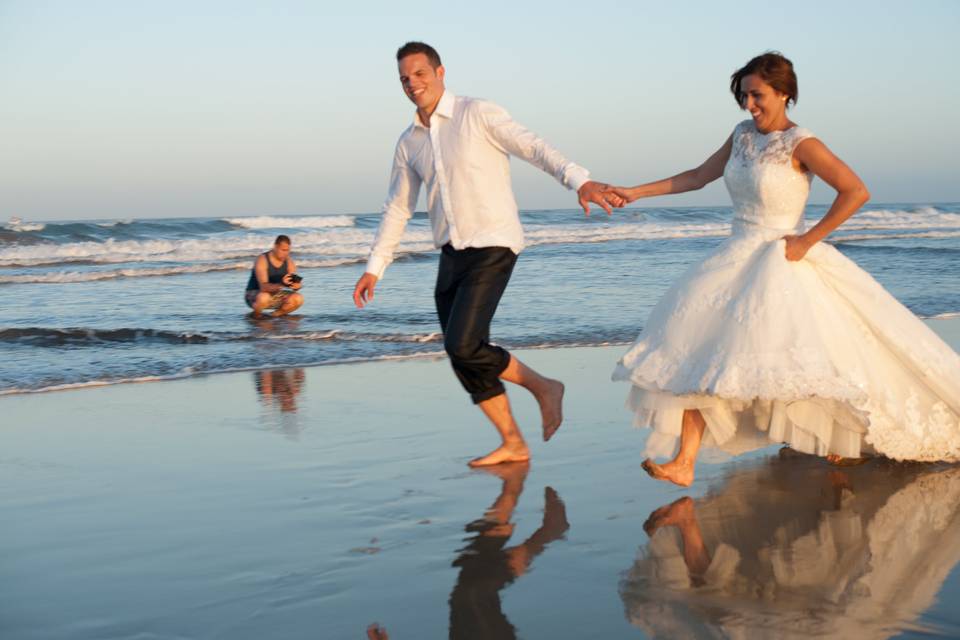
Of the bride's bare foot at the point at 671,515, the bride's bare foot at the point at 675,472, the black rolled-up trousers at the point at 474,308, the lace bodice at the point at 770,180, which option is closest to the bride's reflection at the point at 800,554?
the bride's bare foot at the point at 671,515

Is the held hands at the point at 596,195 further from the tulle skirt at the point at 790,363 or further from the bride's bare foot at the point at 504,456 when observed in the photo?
the bride's bare foot at the point at 504,456

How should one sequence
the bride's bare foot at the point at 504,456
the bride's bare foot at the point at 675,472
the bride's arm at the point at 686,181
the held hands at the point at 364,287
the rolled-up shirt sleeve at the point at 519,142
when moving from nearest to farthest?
the bride's bare foot at the point at 675,472 → the bride's arm at the point at 686,181 → the rolled-up shirt sleeve at the point at 519,142 → the bride's bare foot at the point at 504,456 → the held hands at the point at 364,287

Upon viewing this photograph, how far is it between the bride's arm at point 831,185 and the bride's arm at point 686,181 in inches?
20.2

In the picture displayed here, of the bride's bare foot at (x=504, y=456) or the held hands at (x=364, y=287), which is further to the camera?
the held hands at (x=364, y=287)

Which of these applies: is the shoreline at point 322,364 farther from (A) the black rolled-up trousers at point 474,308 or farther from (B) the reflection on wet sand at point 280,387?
(A) the black rolled-up trousers at point 474,308

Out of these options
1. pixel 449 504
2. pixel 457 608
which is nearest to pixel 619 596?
pixel 457 608

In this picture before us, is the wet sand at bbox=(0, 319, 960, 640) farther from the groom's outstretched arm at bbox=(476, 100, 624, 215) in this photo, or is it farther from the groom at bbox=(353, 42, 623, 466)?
the groom's outstretched arm at bbox=(476, 100, 624, 215)

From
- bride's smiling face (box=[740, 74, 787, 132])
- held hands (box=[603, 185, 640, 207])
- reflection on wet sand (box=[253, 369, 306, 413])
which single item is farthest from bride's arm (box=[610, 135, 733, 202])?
reflection on wet sand (box=[253, 369, 306, 413])

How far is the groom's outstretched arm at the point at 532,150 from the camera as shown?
5.03 meters

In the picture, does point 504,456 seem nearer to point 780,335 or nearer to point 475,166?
point 475,166

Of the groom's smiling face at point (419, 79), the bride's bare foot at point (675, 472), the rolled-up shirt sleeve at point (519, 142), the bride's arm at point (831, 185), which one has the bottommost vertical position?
the bride's bare foot at point (675, 472)

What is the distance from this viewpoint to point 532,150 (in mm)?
5195

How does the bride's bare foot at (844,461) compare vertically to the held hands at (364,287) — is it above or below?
below

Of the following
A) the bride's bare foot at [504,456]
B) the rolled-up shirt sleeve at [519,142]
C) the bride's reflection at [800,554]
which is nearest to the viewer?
the bride's reflection at [800,554]
